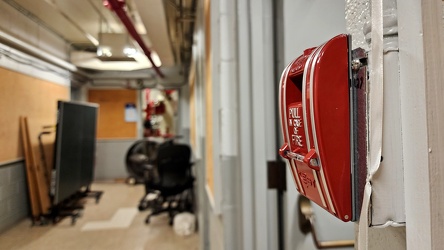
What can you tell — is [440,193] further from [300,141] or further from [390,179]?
[300,141]

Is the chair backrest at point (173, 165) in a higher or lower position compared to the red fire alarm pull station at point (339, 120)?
lower

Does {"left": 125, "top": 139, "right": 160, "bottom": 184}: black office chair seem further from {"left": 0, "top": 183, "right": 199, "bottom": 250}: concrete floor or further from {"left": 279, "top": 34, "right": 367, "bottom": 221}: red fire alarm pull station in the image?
{"left": 279, "top": 34, "right": 367, "bottom": 221}: red fire alarm pull station

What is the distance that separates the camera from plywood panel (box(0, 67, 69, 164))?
73 centimetres

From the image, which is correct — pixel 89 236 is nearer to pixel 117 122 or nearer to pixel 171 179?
pixel 171 179

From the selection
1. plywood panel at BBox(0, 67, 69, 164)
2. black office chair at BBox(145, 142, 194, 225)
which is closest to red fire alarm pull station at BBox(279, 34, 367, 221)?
plywood panel at BBox(0, 67, 69, 164)

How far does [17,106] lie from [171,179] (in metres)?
3.27

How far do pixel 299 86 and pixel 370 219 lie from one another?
327 mm

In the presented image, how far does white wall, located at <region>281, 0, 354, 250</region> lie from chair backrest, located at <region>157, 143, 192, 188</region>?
2.92 metres

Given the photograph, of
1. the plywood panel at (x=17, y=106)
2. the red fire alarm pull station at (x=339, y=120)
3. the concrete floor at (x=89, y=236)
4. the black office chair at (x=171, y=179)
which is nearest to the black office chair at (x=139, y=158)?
the black office chair at (x=171, y=179)

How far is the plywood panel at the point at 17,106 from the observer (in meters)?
0.73

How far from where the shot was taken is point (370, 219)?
17.6 inches

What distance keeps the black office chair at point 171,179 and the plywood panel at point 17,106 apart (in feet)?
9.68

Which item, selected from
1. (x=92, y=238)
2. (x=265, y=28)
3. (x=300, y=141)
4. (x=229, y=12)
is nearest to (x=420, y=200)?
(x=300, y=141)

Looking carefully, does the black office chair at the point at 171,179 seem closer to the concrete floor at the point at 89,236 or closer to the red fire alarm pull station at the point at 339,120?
the concrete floor at the point at 89,236
